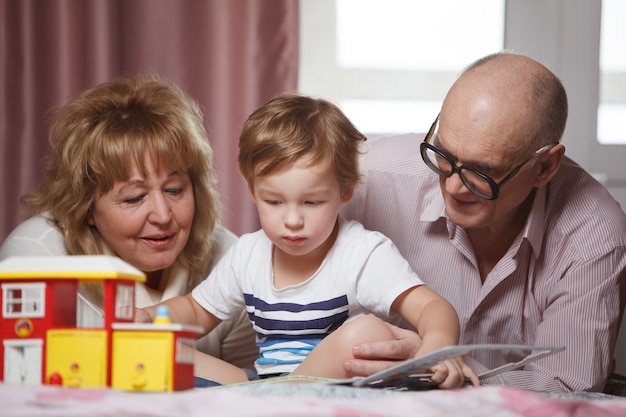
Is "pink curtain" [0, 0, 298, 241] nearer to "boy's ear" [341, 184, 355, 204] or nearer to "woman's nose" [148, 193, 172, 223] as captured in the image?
"woman's nose" [148, 193, 172, 223]

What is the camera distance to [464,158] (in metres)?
1.78

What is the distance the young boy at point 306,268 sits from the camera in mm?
1652

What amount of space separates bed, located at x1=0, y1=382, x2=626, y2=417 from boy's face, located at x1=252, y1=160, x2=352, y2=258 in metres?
0.55

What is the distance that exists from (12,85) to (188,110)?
86 cm

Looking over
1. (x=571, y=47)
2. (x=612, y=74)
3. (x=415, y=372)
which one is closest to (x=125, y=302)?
(x=415, y=372)

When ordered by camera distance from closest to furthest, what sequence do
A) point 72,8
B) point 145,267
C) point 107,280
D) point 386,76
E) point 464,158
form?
point 107,280, point 464,158, point 145,267, point 72,8, point 386,76

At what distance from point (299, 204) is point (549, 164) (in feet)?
2.11

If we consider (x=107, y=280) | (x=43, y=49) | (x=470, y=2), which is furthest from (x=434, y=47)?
(x=107, y=280)

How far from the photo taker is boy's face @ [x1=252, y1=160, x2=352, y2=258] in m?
1.67

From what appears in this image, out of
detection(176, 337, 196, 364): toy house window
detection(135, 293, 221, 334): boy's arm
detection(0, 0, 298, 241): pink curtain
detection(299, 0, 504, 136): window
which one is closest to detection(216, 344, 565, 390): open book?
detection(176, 337, 196, 364): toy house window

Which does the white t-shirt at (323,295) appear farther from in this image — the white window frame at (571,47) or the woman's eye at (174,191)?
the white window frame at (571,47)

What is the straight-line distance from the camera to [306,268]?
1851mm

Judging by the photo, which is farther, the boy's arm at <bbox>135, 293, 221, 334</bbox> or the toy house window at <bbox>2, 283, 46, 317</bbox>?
the boy's arm at <bbox>135, 293, 221, 334</bbox>

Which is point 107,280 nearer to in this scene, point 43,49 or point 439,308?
point 439,308
